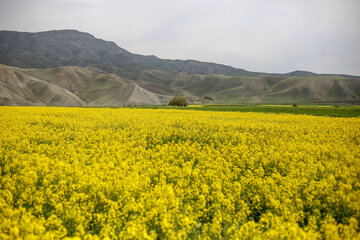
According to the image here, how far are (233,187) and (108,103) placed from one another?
107m

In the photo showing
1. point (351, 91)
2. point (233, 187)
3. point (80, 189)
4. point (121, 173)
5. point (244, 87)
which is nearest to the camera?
point (80, 189)

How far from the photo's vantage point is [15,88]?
8806cm

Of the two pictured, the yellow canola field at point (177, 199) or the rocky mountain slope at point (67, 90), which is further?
the rocky mountain slope at point (67, 90)

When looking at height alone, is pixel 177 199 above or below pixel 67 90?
below

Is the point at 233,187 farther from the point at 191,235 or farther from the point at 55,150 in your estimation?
the point at 55,150

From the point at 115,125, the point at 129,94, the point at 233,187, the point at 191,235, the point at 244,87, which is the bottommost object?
the point at 191,235

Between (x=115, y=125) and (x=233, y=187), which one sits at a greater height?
(x=115, y=125)

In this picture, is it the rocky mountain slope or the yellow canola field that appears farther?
the rocky mountain slope

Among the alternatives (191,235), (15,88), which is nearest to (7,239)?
(191,235)

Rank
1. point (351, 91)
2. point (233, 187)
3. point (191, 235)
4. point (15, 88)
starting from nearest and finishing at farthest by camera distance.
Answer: point (191, 235), point (233, 187), point (15, 88), point (351, 91)

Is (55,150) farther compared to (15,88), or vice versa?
(15,88)

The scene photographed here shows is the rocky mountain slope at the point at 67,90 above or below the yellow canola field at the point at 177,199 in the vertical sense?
above

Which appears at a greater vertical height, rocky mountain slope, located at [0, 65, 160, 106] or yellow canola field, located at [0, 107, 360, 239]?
rocky mountain slope, located at [0, 65, 160, 106]

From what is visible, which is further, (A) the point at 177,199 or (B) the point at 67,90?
(B) the point at 67,90
